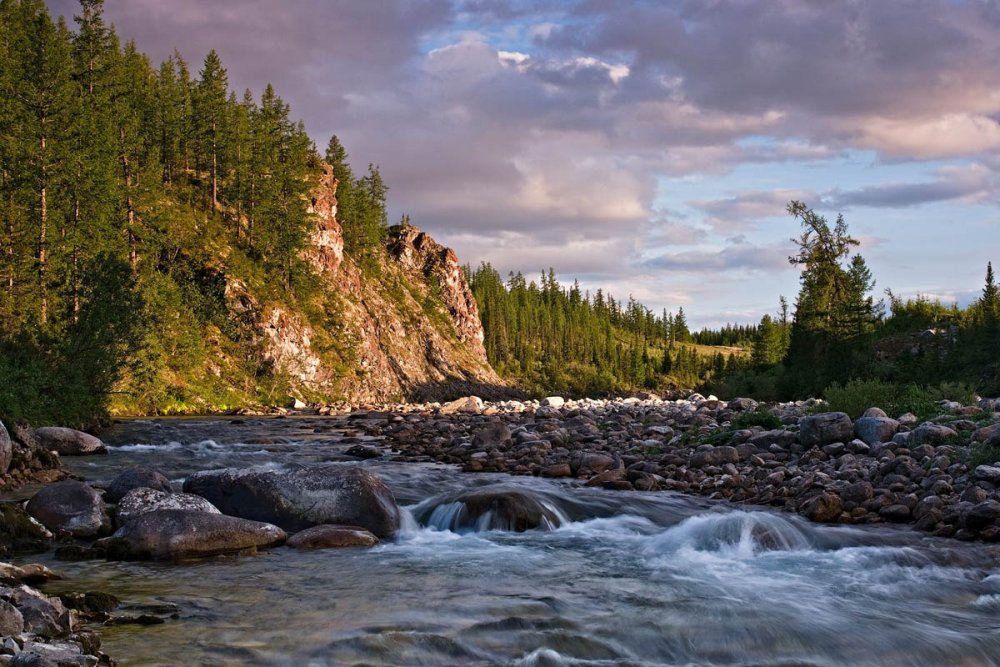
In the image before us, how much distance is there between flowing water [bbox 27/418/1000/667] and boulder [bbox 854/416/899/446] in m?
5.44

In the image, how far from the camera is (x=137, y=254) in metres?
45.6

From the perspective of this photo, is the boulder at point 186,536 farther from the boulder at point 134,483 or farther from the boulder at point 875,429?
the boulder at point 875,429

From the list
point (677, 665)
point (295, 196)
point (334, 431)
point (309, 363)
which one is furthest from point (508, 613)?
point (295, 196)

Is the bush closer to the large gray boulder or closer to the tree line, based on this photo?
the large gray boulder

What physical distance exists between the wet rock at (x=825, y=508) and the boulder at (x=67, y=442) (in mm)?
18983

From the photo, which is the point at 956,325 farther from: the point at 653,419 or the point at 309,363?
the point at 309,363

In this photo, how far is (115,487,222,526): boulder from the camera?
10445 mm

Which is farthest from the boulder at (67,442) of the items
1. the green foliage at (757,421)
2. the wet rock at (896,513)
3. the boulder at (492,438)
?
the wet rock at (896,513)

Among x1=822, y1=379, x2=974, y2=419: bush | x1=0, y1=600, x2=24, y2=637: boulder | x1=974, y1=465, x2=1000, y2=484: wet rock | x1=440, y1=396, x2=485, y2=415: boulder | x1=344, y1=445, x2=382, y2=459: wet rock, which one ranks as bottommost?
x1=440, y1=396, x2=485, y2=415: boulder

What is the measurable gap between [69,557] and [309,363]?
5628 cm

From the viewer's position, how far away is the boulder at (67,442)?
1966 cm

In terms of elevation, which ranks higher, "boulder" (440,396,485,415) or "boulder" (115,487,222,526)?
"boulder" (115,487,222,526)

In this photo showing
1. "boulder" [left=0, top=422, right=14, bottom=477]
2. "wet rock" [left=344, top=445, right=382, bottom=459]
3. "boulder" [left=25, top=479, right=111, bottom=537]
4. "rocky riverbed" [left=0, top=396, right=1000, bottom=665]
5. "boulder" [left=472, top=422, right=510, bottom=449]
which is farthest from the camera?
"boulder" [left=472, top=422, right=510, bottom=449]

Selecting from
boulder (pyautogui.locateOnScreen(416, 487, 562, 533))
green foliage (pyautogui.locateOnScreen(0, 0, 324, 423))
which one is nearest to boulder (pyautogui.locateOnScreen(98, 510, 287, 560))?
boulder (pyautogui.locateOnScreen(416, 487, 562, 533))
